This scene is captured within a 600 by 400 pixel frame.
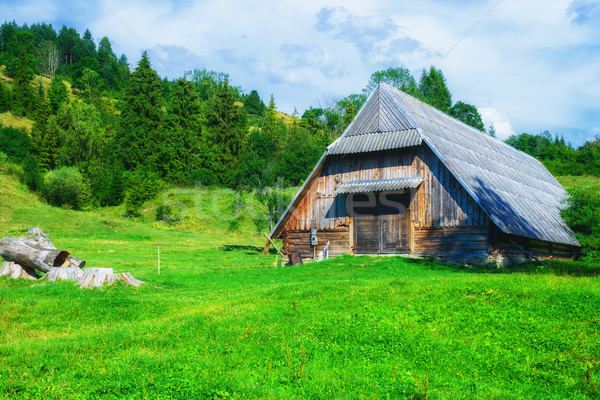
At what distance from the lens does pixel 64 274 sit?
14969mm

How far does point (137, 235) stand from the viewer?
38812 mm

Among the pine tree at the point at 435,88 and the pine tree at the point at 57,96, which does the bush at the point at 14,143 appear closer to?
the pine tree at the point at 57,96

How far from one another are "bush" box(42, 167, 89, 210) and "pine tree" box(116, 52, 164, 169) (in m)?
9.63

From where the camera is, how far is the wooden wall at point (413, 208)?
765 inches

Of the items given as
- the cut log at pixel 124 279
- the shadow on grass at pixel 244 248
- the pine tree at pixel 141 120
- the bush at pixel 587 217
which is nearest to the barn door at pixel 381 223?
the bush at pixel 587 217

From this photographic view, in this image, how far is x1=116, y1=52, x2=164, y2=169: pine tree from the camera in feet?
199

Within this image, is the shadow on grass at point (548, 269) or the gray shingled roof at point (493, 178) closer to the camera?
the shadow on grass at point (548, 269)

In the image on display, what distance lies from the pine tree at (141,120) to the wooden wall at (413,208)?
41163 mm

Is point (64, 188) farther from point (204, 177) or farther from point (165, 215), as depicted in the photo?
point (204, 177)

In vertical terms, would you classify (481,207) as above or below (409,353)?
above

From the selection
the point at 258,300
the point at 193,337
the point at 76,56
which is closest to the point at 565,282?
the point at 258,300

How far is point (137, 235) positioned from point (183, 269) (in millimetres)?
17721

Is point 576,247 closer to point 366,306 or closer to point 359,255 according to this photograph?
point 359,255

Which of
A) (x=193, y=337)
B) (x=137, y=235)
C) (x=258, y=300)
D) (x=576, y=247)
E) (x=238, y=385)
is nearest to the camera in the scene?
(x=238, y=385)
